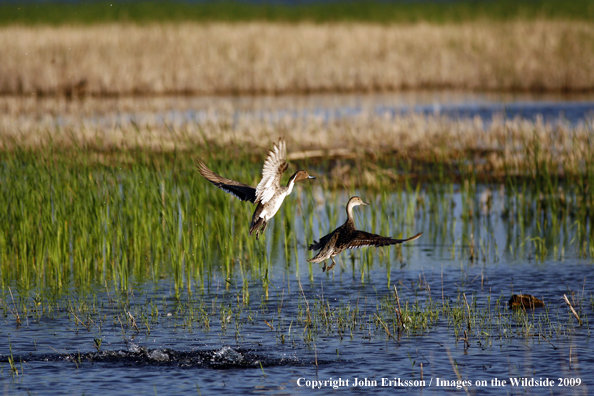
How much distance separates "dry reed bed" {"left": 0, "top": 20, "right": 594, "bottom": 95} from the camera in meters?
30.8

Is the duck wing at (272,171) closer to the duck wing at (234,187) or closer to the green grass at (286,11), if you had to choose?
the duck wing at (234,187)

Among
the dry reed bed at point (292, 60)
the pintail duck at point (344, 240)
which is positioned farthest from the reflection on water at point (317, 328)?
the dry reed bed at point (292, 60)

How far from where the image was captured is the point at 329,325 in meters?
8.55

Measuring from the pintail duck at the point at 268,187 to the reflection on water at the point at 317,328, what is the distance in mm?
1120

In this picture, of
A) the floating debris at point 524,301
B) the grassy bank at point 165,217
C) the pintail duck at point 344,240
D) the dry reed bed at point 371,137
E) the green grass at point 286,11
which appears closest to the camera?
the pintail duck at point 344,240

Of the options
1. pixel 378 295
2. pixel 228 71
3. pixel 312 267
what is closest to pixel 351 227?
pixel 378 295

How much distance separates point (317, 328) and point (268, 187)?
166 centimetres

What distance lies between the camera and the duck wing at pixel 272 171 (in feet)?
23.7

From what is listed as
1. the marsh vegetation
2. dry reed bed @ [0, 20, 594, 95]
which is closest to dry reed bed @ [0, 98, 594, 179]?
the marsh vegetation

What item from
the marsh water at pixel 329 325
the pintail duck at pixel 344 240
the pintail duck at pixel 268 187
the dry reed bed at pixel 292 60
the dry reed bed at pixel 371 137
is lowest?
the marsh water at pixel 329 325

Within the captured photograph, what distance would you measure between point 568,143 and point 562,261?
243 inches

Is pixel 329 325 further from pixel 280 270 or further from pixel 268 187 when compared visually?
pixel 280 270

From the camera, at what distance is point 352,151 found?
16.6m

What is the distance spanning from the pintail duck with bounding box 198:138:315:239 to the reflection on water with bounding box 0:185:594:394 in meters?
1.12
